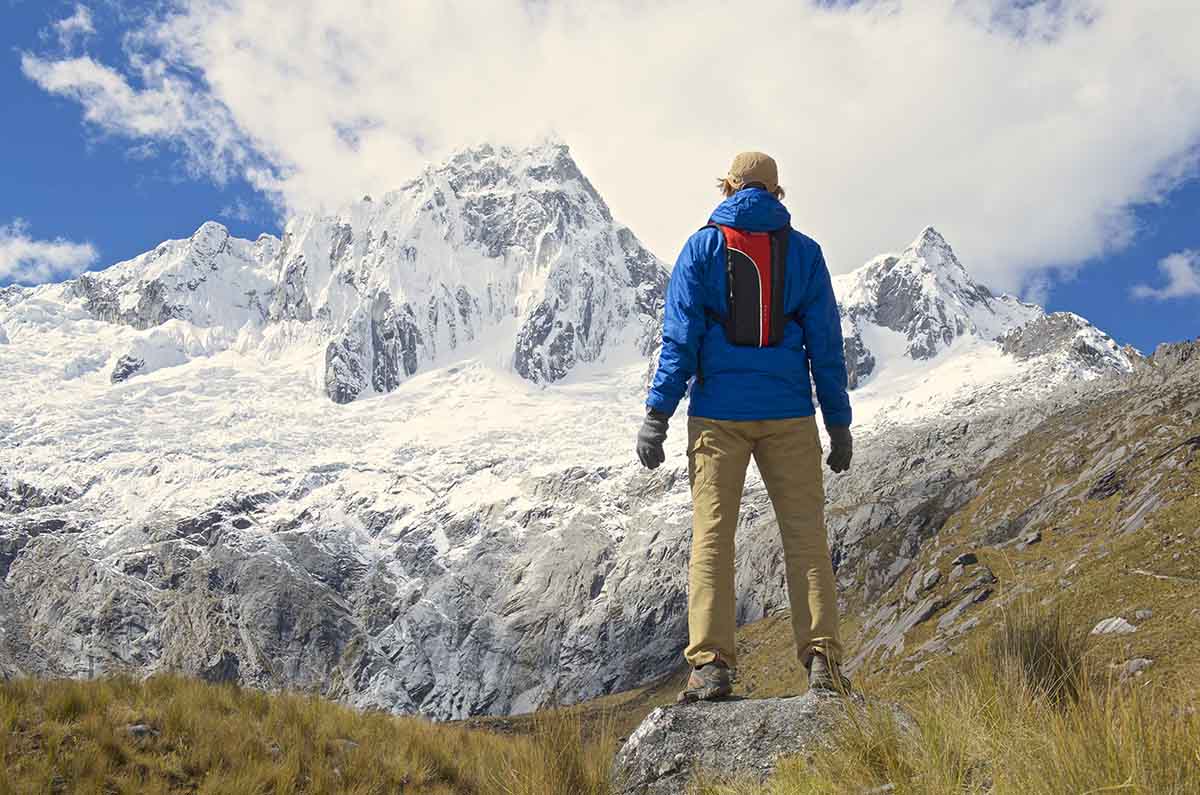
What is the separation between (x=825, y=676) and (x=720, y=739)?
0.95m

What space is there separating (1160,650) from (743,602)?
15396cm

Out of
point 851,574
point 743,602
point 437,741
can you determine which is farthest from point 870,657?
point 743,602

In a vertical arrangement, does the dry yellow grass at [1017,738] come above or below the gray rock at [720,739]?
above

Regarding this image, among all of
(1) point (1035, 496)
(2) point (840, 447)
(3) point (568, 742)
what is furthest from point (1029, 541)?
(3) point (568, 742)

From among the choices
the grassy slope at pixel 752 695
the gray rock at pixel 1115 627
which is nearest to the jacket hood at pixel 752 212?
the grassy slope at pixel 752 695

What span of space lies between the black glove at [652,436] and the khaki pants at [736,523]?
10.8 inches

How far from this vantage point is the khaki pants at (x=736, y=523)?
6598 millimetres

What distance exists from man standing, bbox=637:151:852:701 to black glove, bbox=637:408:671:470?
14 millimetres

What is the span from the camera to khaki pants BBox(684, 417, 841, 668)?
6.60m

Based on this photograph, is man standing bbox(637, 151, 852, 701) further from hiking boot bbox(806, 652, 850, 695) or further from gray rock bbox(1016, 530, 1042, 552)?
gray rock bbox(1016, 530, 1042, 552)

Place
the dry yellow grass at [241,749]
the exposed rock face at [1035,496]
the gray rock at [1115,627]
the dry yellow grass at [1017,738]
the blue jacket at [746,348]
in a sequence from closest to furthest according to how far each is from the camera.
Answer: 1. the dry yellow grass at [1017,738]
2. the dry yellow grass at [241,749]
3. the blue jacket at [746,348]
4. the gray rock at [1115,627]
5. the exposed rock face at [1035,496]

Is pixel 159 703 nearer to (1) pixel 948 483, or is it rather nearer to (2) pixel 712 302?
(2) pixel 712 302

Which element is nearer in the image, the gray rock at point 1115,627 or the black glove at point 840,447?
the black glove at point 840,447

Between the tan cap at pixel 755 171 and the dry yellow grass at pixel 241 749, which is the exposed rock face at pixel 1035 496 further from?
the dry yellow grass at pixel 241 749
